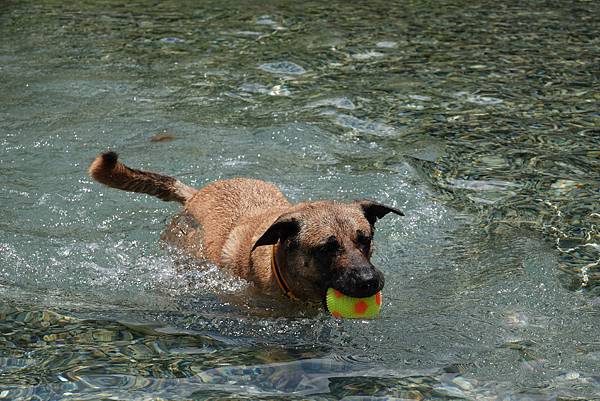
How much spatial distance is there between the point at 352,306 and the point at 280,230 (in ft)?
2.41

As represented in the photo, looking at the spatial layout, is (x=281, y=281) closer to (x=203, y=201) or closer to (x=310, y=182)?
(x=203, y=201)

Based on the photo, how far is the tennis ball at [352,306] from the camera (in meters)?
5.77

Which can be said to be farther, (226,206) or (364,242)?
(226,206)

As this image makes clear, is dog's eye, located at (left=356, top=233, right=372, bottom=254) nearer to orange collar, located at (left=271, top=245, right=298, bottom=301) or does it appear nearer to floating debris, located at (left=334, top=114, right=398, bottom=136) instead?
orange collar, located at (left=271, top=245, right=298, bottom=301)

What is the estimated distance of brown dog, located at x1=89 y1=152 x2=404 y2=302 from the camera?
19.4 feet

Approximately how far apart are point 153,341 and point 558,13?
11.0 meters

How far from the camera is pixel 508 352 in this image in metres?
5.64

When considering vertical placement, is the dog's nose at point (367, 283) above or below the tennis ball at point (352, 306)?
above

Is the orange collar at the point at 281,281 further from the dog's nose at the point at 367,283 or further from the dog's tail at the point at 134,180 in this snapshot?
the dog's tail at the point at 134,180

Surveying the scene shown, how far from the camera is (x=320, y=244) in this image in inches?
234

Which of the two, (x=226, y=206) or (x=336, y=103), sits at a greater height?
(x=226, y=206)

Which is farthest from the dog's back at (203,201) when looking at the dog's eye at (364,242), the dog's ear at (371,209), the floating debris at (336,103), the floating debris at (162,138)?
the floating debris at (336,103)

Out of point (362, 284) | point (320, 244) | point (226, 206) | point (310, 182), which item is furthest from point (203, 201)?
point (362, 284)

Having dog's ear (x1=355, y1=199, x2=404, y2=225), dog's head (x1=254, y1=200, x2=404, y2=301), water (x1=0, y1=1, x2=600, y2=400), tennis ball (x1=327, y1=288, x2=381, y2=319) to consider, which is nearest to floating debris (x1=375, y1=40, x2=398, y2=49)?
water (x1=0, y1=1, x2=600, y2=400)
